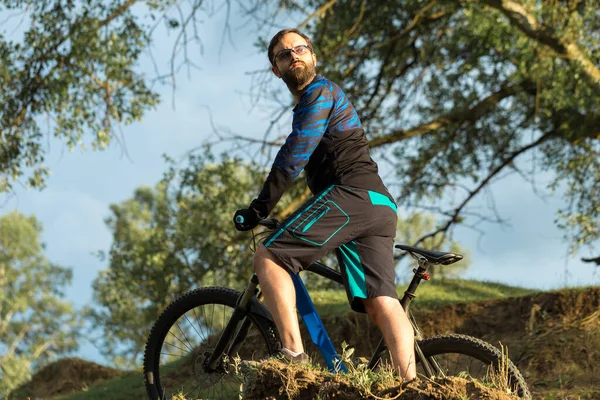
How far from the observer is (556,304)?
308 inches

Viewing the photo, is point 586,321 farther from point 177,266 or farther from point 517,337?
Answer: point 177,266

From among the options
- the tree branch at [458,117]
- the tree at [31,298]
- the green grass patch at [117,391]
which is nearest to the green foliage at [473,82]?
the tree branch at [458,117]

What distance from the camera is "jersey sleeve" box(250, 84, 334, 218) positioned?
399 centimetres

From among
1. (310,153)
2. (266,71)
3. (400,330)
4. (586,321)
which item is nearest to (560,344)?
(586,321)

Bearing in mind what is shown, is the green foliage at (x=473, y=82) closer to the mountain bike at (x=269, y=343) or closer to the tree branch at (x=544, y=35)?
the tree branch at (x=544, y=35)

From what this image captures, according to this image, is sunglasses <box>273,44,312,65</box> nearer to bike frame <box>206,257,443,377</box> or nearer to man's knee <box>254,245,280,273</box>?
man's knee <box>254,245,280,273</box>

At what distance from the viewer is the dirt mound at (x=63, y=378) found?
34.8 feet

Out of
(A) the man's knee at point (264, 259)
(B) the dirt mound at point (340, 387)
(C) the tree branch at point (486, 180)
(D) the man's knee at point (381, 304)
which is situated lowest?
(B) the dirt mound at point (340, 387)

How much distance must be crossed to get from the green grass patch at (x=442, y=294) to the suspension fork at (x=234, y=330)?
14.0 ft

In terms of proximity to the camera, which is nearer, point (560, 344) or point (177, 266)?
point (560, 344)

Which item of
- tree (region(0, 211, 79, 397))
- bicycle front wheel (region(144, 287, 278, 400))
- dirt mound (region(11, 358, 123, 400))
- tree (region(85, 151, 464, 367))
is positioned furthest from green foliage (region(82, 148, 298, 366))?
tree (region(0, 211, 79, 397))

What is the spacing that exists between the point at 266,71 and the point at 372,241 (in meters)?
7.03

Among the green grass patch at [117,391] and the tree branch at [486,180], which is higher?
the tree branch at [486,180]

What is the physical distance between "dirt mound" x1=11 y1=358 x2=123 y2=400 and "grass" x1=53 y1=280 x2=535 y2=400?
3.08 feet
